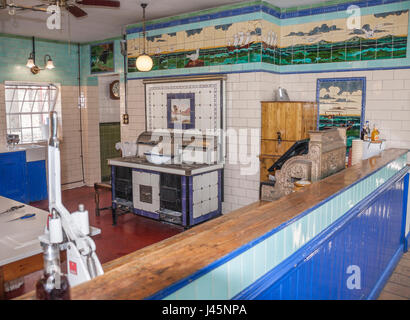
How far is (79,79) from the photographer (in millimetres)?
9891

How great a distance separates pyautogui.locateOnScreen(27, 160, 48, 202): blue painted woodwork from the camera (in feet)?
27.1

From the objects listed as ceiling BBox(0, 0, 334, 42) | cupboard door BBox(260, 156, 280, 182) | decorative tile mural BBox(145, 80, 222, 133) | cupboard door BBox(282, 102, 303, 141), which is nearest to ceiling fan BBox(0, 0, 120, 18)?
ceiling BBox(0, 0, 334, 42)

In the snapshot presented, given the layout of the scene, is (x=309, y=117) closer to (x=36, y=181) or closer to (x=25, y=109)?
(x=36, y=181)

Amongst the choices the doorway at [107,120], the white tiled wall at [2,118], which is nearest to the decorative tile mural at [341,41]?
the doorway at [107,120]

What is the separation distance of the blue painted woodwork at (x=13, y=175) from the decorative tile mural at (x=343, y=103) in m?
6.01

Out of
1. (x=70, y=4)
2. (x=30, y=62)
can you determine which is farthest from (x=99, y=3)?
(x=30, y=62)

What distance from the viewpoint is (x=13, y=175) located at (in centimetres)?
783

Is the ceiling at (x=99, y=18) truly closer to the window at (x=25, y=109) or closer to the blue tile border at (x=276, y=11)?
the blue tile border at (x=276, y=11)

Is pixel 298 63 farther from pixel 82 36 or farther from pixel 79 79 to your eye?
pixel 79 79

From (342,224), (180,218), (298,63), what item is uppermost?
(298,63)
